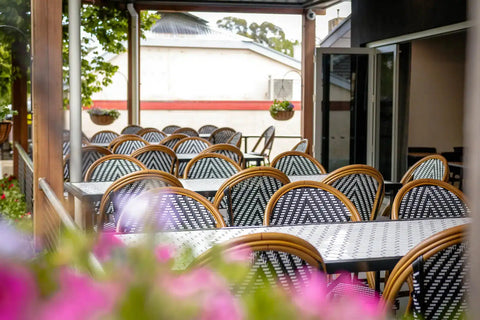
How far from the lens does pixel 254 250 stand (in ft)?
5.41

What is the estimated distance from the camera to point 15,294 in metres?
0.39

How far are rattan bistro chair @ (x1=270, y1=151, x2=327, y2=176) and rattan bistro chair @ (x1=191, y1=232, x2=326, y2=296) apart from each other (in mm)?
3162

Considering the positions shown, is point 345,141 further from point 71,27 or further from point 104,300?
point 104,300

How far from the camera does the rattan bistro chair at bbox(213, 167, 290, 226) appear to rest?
3551 millimetres

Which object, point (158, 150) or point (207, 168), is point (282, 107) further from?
point (207, 168)

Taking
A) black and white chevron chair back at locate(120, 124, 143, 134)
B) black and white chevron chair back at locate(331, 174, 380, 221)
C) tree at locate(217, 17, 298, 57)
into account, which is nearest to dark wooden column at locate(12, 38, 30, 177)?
black and white chevron chair back at locate(120, 124, 143, 134)

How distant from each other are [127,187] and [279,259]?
1.82m

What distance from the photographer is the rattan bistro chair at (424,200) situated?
3154 mm

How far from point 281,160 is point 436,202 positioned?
189 cm

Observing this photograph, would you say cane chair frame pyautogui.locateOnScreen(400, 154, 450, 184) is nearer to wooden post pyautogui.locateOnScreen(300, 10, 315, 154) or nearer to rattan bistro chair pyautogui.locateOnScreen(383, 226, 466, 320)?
rattan bistro chair pyautogui.locateOnScreen(383, 226, 466, 320)

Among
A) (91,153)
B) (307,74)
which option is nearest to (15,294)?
(91,153)

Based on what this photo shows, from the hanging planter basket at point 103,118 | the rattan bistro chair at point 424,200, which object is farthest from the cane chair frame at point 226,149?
the hanging planter basket at point 103,118

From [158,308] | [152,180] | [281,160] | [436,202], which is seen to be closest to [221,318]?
[158,308]

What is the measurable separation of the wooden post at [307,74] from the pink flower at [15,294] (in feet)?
34.4
